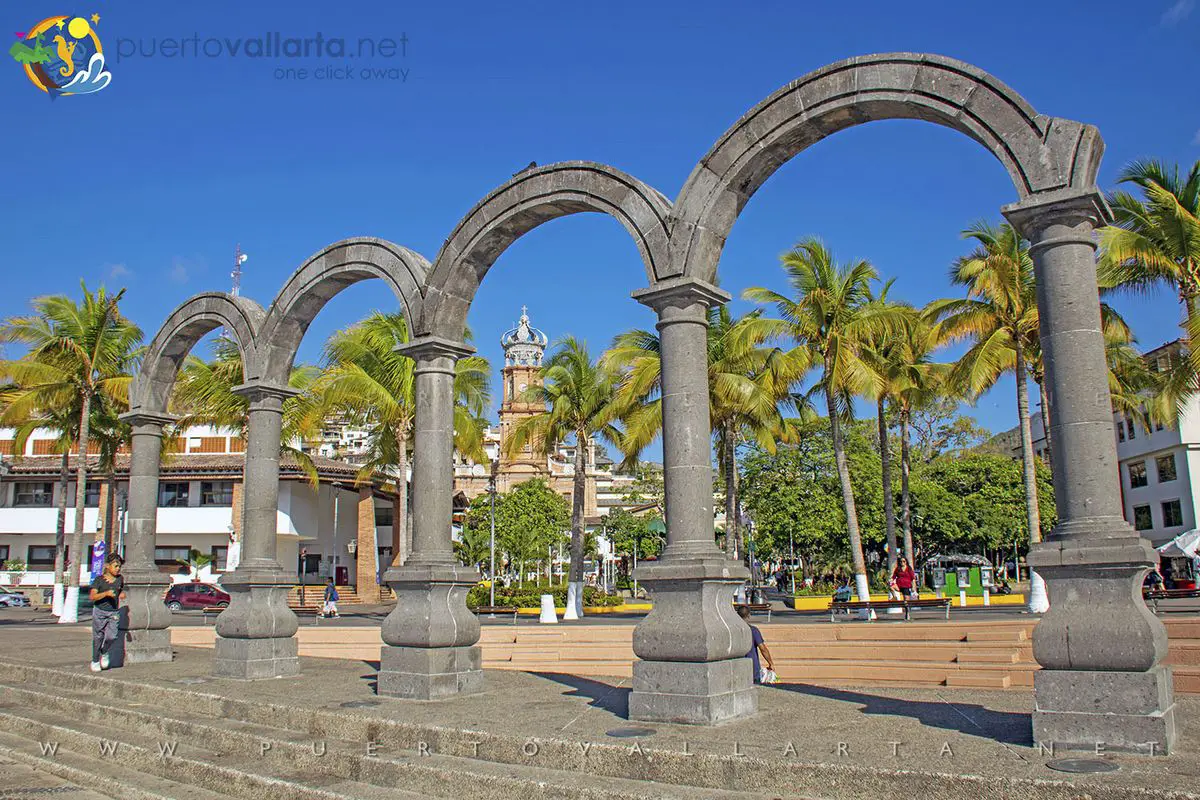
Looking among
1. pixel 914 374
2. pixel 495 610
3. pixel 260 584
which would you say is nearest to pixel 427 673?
pixel 260 584

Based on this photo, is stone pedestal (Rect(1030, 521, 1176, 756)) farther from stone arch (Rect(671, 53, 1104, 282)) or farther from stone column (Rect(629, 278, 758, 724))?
stone arch (Rect(671, 53, 1104, 282))

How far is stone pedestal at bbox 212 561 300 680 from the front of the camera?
473 inches

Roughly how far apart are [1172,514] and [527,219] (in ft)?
162

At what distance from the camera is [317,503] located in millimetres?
50125

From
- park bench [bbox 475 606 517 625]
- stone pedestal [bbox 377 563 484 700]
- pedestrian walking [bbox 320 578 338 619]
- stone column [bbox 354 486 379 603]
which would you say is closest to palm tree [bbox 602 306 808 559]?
park bench [bbox 475 606 517 625]

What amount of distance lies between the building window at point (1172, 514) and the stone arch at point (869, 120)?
48.3 meters

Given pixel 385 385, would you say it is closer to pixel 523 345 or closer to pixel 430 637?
pixel 430 637

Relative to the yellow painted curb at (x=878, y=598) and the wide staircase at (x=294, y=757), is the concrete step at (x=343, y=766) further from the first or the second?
the yellow painted curb at (x=878, y=598)

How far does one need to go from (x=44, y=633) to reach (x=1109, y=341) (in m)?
27.2

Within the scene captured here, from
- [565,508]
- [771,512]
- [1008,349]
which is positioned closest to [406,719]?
[1008,349]

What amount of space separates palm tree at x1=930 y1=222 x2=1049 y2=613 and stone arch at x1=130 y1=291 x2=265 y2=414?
1676 centimetres

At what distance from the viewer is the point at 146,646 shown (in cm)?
1387

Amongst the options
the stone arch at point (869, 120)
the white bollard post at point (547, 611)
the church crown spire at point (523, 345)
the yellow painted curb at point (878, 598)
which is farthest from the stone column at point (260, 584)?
the church crown spire at point (523, 345)

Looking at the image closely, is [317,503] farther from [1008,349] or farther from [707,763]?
[707,763]
